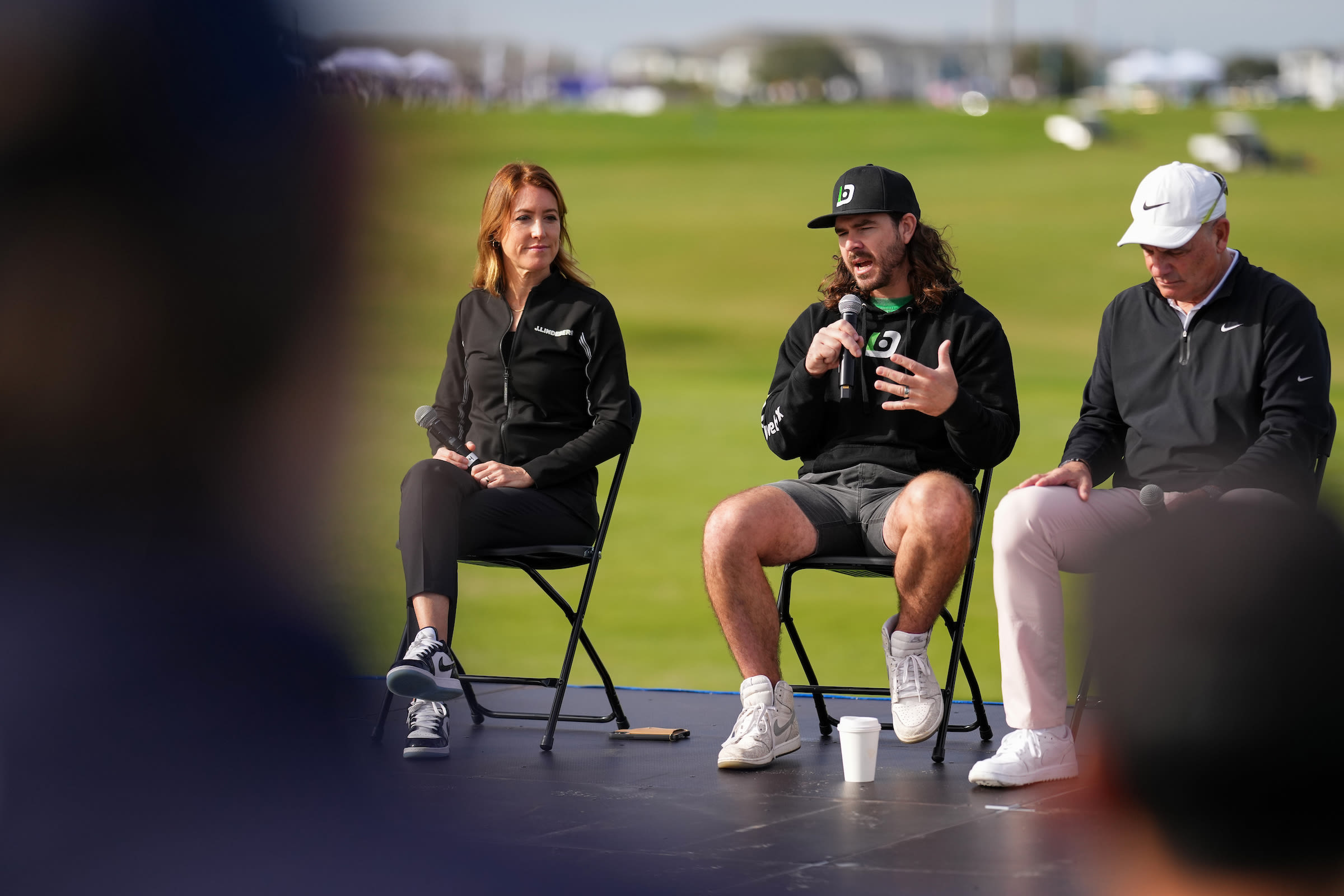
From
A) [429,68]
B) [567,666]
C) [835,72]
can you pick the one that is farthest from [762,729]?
[835,72]

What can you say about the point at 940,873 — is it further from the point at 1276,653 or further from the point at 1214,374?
the point at 1214,374

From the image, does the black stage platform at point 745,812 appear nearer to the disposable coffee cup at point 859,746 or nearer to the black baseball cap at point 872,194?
the disposable coffee cup at point 859,746

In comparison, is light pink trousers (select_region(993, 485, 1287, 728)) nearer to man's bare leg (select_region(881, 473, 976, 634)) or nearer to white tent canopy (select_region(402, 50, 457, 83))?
man's bare leg (select_region(881, 473, 976, 634))

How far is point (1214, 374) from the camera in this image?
312 cm

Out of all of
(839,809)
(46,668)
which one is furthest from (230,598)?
(839,809)

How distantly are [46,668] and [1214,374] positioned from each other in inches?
134

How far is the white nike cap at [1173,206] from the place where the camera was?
3047mm

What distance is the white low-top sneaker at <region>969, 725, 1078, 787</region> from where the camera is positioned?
296 centimetres

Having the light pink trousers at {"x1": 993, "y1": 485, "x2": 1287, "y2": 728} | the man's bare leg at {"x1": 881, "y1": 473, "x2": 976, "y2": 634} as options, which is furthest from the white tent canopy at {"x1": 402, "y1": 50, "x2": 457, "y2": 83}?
the light pink trousers at {"x1": 993, "y1": 485, "x2": 1287, "y2": 728}

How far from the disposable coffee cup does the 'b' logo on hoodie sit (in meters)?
0.89

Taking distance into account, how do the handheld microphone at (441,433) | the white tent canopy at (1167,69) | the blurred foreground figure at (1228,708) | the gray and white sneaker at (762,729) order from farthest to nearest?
the white tent canopy at (1167,69)
the handheld microphone at (441,433)
the gray and white sneaker at (762,729)
the blurred foreground figure at (1228,708)

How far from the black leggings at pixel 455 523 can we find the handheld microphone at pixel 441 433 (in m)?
0.10

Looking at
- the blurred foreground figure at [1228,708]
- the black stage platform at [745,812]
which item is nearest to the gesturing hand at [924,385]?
the blurred foreground figure at [1228,708]

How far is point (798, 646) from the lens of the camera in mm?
3572
